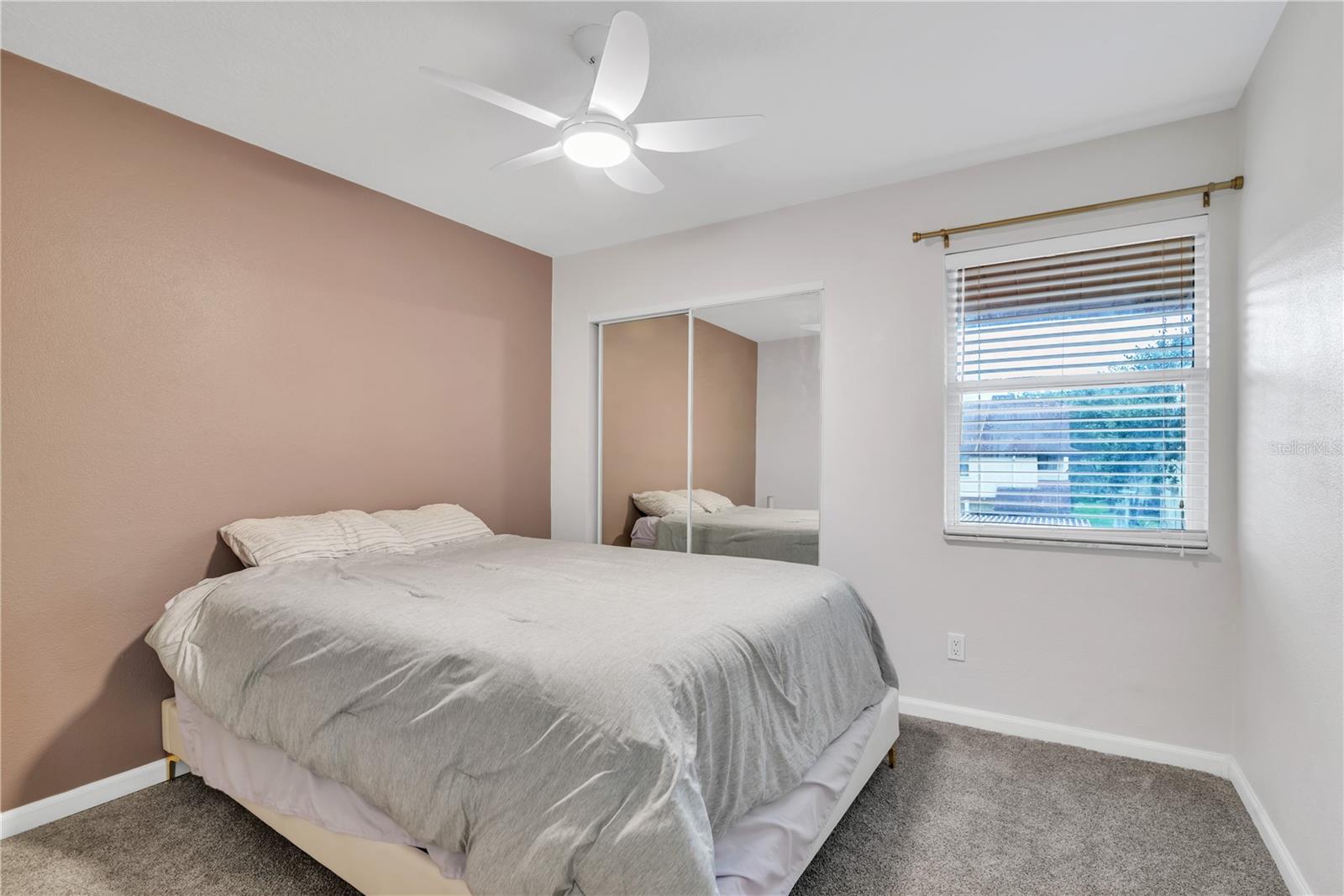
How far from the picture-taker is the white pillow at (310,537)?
2455mm

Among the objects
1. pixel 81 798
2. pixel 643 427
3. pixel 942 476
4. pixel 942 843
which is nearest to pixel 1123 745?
pixel 942 843

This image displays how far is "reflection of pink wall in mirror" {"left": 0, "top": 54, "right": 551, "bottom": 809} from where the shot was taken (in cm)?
213

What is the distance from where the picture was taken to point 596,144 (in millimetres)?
2068

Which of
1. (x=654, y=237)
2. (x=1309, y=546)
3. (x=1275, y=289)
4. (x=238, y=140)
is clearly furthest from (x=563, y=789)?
(x=654, y=237)

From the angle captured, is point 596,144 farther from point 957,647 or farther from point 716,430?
point 957,647

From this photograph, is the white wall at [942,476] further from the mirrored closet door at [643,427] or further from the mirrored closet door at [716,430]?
the mirrored closet door at [643,427]

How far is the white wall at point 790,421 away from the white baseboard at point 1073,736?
107 centimetres

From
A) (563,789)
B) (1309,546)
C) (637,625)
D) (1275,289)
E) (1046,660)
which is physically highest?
(1275,289)

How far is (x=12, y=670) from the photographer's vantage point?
6.89 feet

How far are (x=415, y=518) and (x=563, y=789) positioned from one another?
204cm

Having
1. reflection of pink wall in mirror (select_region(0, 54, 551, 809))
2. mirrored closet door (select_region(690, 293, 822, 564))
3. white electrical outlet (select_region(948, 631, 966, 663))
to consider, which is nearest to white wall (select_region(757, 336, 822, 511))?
mirrored closet door (select_region(690, 293, 822, 564))

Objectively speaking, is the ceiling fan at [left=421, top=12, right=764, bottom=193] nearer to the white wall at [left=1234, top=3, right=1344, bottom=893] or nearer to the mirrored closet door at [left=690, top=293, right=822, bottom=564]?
the mirrored closet door at [left=690, top=293, right=822, bottom=564]

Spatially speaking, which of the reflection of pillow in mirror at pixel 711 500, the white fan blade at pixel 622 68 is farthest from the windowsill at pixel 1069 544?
the white fan blade at pixel 622 68

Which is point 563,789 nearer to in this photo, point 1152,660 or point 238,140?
point 1152,660
